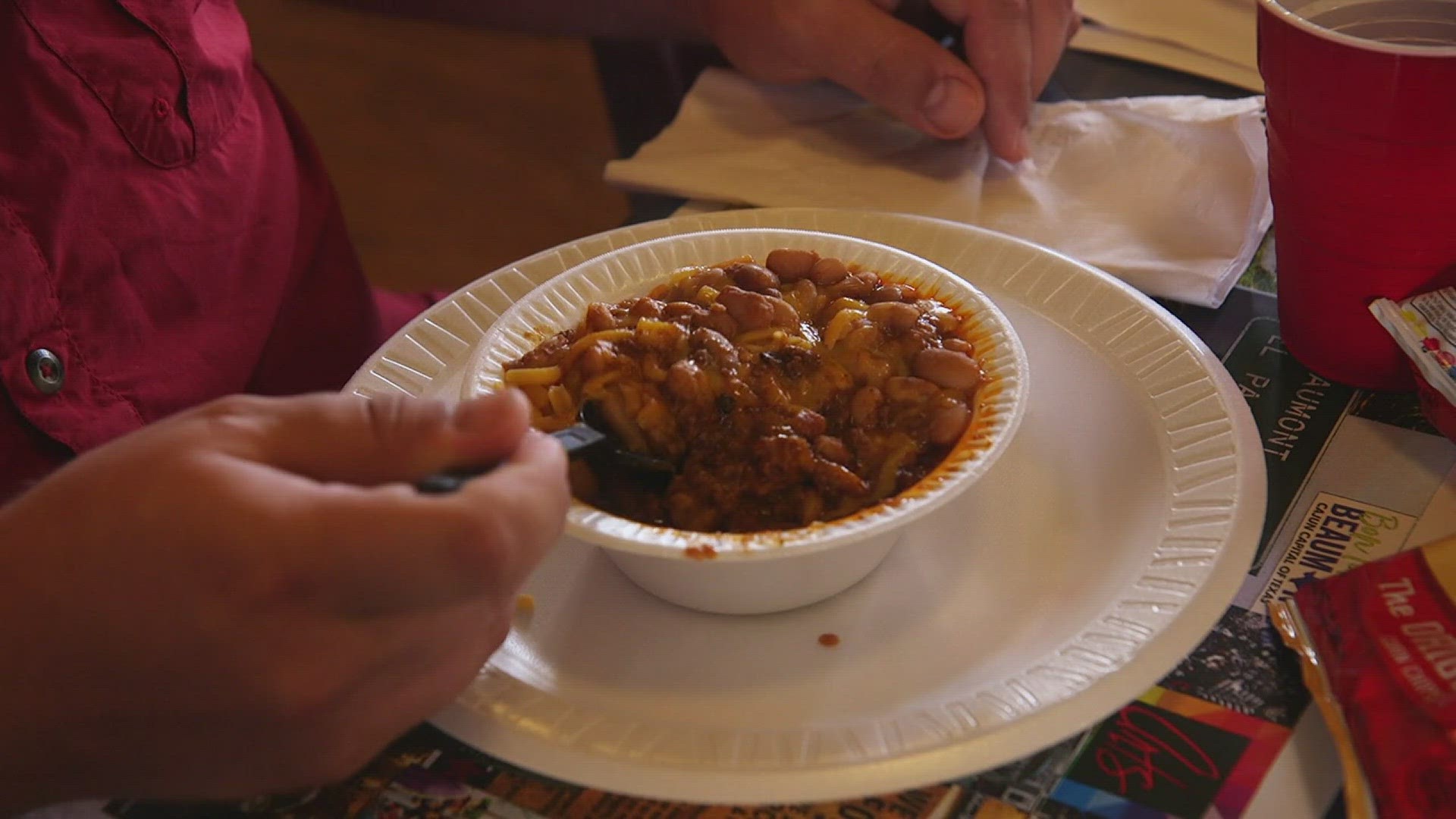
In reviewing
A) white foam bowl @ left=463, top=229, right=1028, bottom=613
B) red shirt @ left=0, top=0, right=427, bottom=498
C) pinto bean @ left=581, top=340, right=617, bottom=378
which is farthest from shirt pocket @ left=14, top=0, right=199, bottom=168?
pinto bean @ left=581, top=340, right=617, bottom=378

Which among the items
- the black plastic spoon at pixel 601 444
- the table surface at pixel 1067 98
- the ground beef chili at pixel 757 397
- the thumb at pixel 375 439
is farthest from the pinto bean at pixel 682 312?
the table surface at pixel 1067 98

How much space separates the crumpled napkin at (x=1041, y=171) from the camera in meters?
1.24

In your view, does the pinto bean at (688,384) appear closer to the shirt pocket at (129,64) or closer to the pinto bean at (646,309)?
the pinto bean at (646,309)

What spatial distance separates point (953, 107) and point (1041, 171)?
0.44 ft

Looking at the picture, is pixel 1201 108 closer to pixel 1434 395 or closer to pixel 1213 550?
pixel 1434 395

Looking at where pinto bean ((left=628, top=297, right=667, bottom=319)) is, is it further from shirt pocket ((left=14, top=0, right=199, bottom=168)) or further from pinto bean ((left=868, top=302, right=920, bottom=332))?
shirt pocket ((left=14, top=0, right=199, bottom=168))

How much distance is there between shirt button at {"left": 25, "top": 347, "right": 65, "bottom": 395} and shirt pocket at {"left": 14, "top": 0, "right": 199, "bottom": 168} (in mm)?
209

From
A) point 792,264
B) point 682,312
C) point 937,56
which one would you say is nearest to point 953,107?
point 937,56

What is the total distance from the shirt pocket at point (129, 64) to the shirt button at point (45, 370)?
0.21 metres

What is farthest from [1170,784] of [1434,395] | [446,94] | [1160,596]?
[446,94]

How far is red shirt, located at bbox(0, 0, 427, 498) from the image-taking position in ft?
3.37

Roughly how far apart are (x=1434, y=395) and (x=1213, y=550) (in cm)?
27

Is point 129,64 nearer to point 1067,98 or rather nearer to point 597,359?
point 597,359

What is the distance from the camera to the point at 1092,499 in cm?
95
